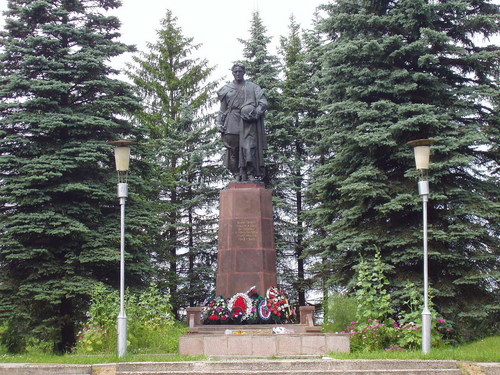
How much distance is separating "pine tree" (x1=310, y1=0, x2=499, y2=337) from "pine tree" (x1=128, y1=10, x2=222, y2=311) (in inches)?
298

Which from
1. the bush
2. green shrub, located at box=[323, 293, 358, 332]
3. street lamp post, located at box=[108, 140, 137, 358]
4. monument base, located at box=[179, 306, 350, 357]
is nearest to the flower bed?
the bush

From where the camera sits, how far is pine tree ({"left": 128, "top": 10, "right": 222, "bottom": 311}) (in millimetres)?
25984

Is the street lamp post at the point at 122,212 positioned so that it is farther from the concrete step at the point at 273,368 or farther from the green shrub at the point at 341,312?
the green shrub at the point at 341,312

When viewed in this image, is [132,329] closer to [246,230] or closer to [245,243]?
[245,243]

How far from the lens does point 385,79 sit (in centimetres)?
1845

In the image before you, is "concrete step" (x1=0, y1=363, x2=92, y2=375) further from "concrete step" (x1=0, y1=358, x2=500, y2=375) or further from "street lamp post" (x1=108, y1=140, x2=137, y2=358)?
"street lamp post" (x1=108, y1=140, x2=137, y2=358)

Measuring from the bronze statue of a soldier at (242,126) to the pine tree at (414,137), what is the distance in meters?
2.72

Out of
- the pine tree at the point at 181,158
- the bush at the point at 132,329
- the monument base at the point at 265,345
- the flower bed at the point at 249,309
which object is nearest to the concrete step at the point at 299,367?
the monument base at the point at 265,345

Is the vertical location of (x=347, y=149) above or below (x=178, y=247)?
above

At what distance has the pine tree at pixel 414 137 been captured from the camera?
56.3 feet

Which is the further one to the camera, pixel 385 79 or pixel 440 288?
pixel 385 79

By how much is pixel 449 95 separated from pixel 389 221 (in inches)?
141

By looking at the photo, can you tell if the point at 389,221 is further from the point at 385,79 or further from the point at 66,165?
the point at 66,165

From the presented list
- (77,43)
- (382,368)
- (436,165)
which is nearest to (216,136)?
(77,43)
